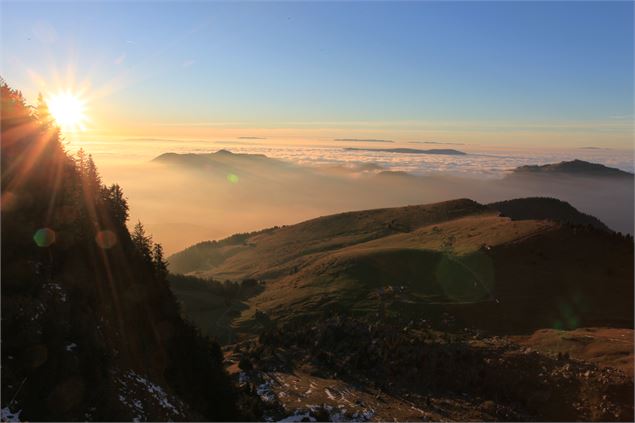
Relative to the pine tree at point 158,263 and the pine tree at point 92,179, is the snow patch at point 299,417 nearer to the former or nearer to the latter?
the pine tree at point 158,263

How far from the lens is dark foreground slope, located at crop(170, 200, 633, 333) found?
118ft

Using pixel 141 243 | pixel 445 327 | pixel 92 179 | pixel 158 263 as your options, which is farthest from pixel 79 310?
pixel 445 327

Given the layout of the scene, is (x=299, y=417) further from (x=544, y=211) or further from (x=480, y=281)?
(x=544, y=211)

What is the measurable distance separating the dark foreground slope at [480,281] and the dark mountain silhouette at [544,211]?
28.0 meters

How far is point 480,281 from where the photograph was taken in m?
44.1

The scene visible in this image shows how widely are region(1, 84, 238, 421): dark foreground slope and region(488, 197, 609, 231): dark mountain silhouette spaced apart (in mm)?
84858

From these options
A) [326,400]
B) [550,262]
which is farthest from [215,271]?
[326,400]

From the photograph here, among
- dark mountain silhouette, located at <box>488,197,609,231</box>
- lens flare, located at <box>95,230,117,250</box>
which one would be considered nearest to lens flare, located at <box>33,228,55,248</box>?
lens flare, located at <box>95,230,117,250</box>

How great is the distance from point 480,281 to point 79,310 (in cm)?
3954

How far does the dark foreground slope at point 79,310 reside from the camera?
33.8 feet

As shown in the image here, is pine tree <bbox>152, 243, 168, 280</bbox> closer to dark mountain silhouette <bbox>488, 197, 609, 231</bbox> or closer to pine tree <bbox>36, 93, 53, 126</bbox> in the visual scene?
pine tree <bbox>36, 93, 53, 126</bbox>

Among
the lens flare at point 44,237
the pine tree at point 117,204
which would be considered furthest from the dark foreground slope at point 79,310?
the pine tree at point 117,204

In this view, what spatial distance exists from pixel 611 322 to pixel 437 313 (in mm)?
12869

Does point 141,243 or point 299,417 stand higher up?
point 141,243
